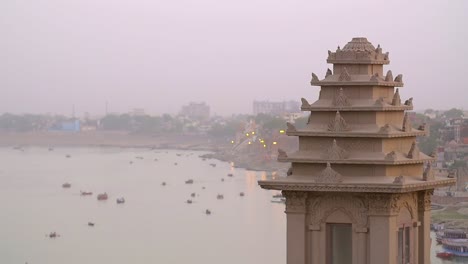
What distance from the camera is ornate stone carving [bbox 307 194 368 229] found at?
5949 millimetres

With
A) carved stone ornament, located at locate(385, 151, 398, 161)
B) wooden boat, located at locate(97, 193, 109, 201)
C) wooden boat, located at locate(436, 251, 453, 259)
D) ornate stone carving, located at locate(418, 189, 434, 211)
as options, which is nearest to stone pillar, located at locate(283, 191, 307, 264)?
carved stone ornament, located at locate(385, 151, 398, 161)

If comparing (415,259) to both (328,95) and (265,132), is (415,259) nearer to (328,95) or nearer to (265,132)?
(328,95)

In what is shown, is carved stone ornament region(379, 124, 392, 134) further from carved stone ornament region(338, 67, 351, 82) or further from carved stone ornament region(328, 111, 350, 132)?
carved stone ornament region(338, 67, 351, 82)

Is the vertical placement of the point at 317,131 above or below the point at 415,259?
above

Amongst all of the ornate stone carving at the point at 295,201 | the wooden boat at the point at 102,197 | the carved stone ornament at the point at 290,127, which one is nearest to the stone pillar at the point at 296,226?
the ornate stone carving at the point at 295,201

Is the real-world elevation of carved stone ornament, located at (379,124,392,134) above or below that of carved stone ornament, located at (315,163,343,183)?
above

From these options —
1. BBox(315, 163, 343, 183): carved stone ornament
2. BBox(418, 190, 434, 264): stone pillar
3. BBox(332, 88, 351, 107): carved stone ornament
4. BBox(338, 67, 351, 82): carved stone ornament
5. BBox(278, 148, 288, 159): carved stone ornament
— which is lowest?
BBox(418, 190, 434, 264): stone pillar

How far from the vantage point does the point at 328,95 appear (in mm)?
6062

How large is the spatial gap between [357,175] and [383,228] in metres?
Answer: 0.31

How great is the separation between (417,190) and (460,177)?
3446 cm

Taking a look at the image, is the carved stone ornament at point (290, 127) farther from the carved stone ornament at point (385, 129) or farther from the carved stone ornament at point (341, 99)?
the carved stone ornament at point (385, 129)

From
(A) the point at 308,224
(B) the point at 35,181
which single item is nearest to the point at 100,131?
(B) the point at 35,181

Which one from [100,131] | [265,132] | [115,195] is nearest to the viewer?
[115,195]

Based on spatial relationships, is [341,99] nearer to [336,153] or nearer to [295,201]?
[336,153]
